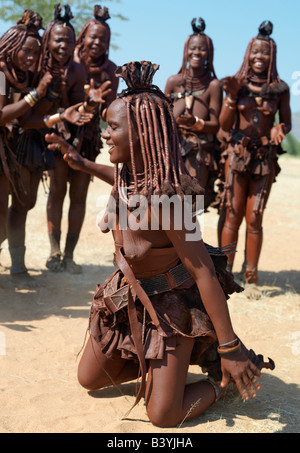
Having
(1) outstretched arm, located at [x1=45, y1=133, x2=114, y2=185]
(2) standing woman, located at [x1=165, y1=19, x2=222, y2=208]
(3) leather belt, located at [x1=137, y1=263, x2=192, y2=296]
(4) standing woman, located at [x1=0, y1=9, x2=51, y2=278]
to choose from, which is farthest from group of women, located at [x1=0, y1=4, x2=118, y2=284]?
(3) leather belt, located at [x1=137, y1=263, x2=192, y2=296]

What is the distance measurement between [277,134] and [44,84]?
2272 millimetres

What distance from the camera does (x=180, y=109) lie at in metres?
6.05

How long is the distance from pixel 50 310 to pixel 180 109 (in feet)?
8.31

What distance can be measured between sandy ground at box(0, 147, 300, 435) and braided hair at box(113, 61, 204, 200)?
126 centimetres

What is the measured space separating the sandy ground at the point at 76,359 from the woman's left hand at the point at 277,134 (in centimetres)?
157

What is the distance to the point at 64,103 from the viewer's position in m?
5.82

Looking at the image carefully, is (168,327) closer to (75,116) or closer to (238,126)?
(75,116)

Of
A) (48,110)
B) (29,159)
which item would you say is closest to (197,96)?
(48,110)

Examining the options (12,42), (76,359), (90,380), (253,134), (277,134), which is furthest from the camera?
(253,134)

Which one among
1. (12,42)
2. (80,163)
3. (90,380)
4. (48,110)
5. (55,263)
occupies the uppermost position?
(12,42)

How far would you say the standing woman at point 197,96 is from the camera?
234 inches

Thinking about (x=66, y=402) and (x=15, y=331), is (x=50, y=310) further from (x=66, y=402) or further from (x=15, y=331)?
(x=66, y=402)

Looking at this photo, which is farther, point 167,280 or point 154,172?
point 167,280
